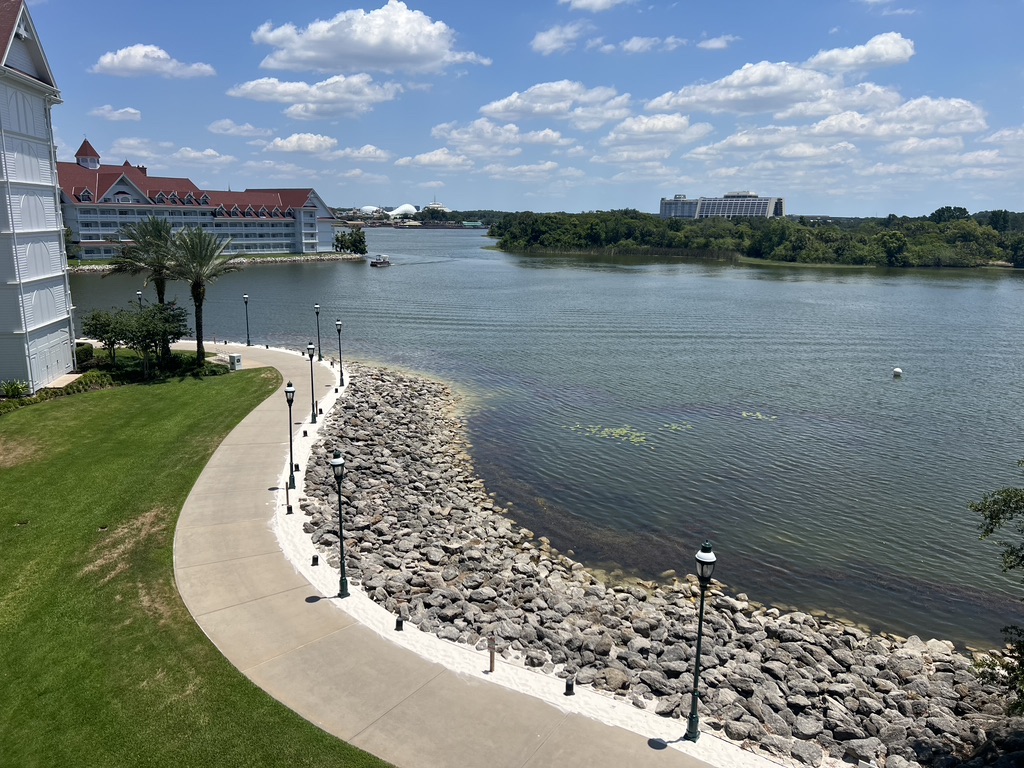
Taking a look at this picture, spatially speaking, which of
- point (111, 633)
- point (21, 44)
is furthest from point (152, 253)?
point (111, 633)

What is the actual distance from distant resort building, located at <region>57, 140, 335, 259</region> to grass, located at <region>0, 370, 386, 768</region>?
103073mm

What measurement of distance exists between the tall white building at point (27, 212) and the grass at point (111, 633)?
7.05 m

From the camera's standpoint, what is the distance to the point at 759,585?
77.4ft

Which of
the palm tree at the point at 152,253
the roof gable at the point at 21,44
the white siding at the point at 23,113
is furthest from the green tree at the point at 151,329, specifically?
the roof gable at the point at 21,44

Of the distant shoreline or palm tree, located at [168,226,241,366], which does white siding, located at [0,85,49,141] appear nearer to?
palm tree, located at [168,226,241,366]

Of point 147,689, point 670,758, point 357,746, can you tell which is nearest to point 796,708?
point 670,758

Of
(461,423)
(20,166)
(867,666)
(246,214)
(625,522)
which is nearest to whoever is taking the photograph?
(867,666)

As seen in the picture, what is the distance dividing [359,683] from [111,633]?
21.2 ft

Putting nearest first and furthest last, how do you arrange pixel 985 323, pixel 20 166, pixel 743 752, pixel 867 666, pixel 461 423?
pixel 743 752 → pixel 867 666 → pixel 20 166 → pixel 461 423 → pixel 985 323

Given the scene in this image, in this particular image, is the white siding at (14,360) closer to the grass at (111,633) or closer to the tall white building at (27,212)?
the tall white building at (27,212)

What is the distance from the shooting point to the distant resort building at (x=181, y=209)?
421 feet

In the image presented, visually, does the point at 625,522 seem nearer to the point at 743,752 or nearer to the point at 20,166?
the point at 743,752

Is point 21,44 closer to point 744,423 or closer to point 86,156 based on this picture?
point 744,423

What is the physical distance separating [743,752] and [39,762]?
518 inches
